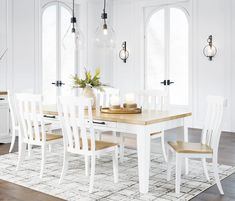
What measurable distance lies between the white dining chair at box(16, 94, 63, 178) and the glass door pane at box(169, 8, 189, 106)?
4.06m

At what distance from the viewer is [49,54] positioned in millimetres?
7344

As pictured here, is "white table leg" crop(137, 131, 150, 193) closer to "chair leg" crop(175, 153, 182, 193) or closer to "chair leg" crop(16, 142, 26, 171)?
"chair leg" crop(175, 153, 182, 193)

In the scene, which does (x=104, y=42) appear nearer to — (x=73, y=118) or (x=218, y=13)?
(x=73, y=118)

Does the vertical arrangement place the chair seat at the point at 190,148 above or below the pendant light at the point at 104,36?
below

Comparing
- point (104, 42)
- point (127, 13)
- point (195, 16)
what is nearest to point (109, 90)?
point (104, 42)

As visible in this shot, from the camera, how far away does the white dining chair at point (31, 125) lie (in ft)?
12.9

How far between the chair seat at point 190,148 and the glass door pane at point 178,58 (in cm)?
406

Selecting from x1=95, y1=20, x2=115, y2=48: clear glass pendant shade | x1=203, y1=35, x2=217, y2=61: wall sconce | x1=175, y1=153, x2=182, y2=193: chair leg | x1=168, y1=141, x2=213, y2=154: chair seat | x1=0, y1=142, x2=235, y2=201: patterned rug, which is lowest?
x1=0, y1=142, x2=235, y2=201: patterned rug

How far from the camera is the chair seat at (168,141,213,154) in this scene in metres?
3.36

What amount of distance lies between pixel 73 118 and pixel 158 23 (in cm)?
500

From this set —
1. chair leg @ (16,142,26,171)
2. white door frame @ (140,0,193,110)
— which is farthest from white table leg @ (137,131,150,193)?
white door frame @ (140,0,193,110)

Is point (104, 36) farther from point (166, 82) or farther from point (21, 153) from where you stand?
point (166, 82)

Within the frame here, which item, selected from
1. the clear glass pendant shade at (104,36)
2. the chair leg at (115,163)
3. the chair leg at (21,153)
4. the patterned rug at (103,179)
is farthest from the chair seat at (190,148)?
the chair leg at (21,153)

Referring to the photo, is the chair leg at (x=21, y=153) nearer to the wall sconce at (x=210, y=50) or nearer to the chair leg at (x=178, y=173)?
the chair leg at (x=178, y=173)
